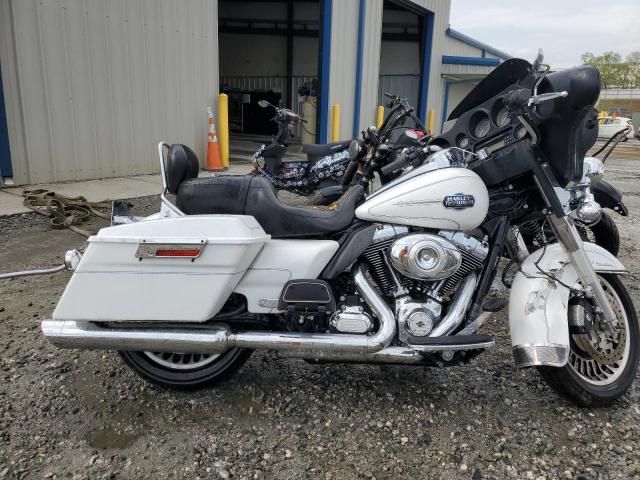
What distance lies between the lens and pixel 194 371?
2.75 metres

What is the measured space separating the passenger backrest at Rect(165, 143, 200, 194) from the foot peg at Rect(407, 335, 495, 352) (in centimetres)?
135

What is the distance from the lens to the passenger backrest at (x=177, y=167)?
8.52 ft

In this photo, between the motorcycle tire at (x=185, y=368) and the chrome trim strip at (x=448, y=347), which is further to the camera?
the motorcycle tire at (x=185, y=368)

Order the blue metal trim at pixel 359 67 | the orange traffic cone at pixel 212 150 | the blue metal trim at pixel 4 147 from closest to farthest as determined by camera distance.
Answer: the blue metal trim at pixel 4 147
the orange traffic cone at pixel 212 150
the blue metal trim at pixel 359 67

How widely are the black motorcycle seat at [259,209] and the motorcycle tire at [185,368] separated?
0.68m

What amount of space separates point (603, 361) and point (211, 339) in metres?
1.99

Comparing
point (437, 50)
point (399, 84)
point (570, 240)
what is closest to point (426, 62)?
point (437, 50)

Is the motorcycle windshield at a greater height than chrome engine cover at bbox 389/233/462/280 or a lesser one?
greater

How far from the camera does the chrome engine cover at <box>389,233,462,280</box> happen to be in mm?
2461

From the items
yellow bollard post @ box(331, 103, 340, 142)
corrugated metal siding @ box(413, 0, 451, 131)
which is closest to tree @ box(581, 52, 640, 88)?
corrugated metal siding @ box(413, 0, 451, 131)

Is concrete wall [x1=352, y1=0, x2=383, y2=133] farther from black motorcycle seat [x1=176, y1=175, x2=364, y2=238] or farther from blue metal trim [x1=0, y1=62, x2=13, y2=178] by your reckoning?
black motorcycle seat [x1=176, y1=175, x2=364, y2=238]

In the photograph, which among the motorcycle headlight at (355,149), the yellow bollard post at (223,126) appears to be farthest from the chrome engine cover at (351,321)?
the yellow bollard post at (223,126)

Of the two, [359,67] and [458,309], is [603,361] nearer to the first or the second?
[458,309]

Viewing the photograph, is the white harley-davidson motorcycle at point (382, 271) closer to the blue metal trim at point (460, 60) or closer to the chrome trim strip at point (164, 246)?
the chrome trim strip at point (164, 246)
